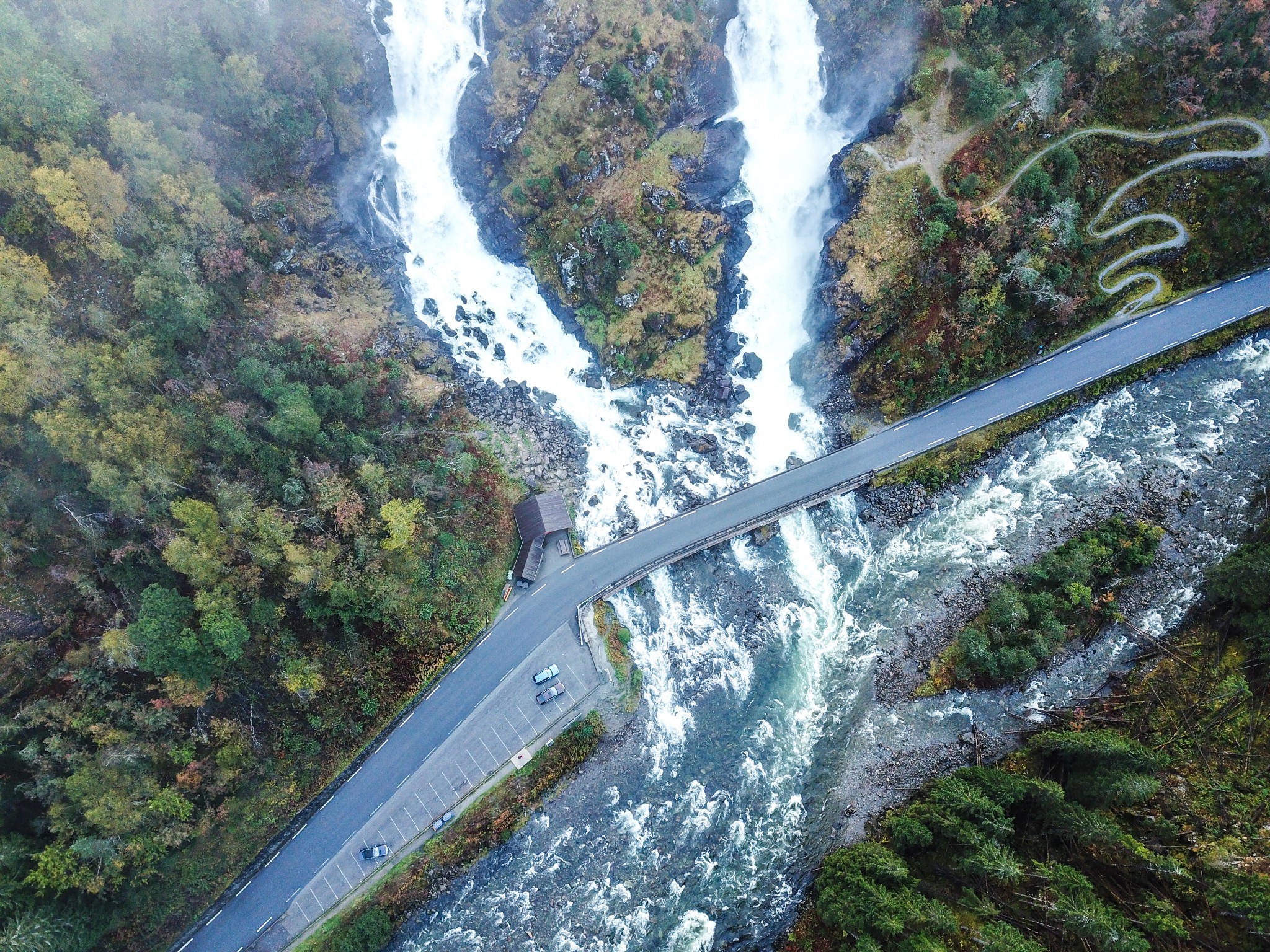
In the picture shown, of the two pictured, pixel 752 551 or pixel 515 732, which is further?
pixel 752 551

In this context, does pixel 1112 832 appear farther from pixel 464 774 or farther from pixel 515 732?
pixel 464 774

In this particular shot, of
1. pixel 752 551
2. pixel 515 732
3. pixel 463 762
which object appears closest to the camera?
pixel 463 762

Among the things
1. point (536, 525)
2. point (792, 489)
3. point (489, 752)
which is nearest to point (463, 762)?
point (489, 752)

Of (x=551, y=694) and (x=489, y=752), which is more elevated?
(x=551, y=694)

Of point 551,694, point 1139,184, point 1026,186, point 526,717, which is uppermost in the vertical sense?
point 1026,186

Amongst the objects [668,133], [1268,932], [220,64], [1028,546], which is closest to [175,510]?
[220,64]

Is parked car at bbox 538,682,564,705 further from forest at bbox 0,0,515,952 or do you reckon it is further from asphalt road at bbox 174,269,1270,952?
forest at bbox 0,0,515,952

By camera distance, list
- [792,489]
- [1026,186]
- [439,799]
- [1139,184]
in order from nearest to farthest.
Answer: [439,799] → [1026,186] → [1139,184] → [792,489]

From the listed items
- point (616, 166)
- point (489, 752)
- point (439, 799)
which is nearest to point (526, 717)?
point (489, 752)
